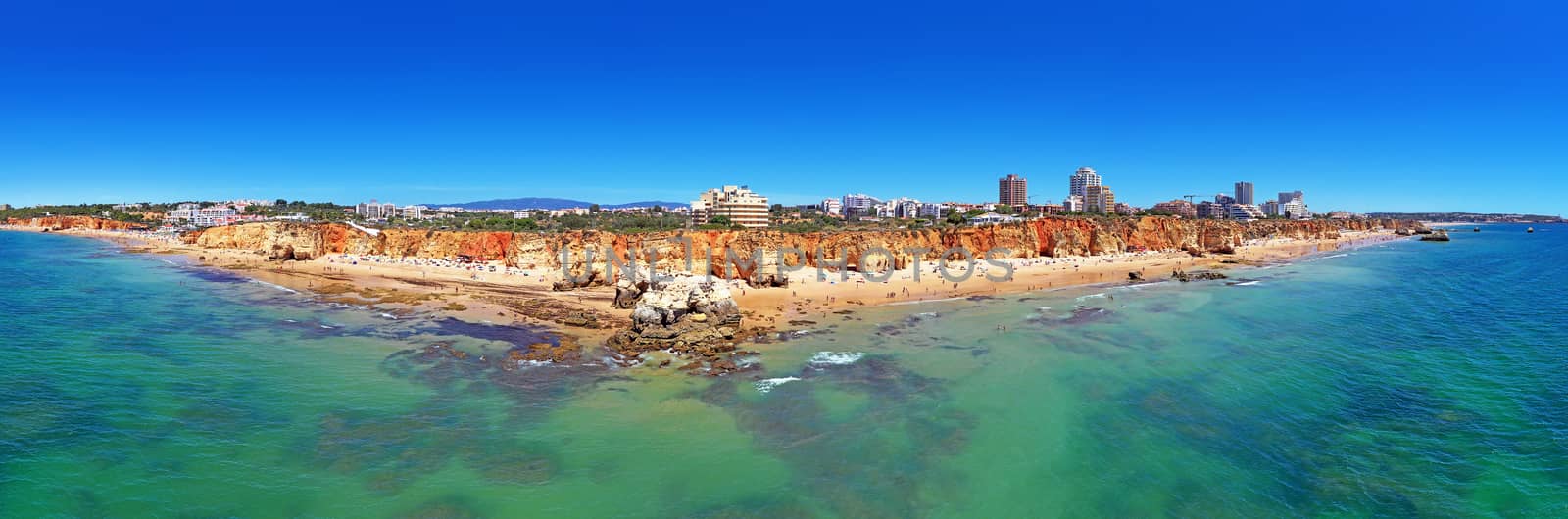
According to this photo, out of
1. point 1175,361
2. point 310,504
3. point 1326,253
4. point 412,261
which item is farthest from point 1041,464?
point 1326,253

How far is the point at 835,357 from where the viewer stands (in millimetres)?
23078

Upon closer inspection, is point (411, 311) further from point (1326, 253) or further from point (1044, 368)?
point (1326, 253)

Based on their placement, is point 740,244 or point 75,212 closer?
point 740,244

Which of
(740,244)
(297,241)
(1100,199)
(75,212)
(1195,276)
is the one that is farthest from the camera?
(1100,199)

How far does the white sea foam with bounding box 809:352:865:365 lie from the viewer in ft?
73.5

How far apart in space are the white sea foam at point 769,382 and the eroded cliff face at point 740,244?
21591 millimetres

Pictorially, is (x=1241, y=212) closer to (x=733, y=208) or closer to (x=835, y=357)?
(x=733, y=208)

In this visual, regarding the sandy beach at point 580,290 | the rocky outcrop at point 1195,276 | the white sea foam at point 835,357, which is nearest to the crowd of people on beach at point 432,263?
the sandy beach at point 580,290

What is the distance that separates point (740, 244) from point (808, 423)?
28824 millimetres

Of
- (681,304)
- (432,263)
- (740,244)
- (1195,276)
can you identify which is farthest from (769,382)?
(432,263)

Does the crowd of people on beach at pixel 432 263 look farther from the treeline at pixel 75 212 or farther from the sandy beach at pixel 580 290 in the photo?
the treeline at pixel 75 212

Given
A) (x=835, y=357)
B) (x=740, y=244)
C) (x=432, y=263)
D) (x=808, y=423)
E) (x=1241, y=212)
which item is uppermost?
(x=1241, y=212)

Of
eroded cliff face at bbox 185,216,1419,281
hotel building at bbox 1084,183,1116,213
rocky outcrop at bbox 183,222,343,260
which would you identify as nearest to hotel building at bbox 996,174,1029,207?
hotel building at bbox 1084,183,1116,213

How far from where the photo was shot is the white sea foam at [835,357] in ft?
73.5
